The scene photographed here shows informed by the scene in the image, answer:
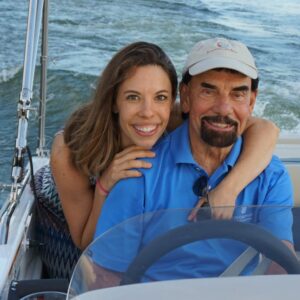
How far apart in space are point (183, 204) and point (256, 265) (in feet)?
1.17

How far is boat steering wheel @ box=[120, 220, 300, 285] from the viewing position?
1.04 metres

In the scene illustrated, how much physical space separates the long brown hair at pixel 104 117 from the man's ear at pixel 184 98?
0.02m

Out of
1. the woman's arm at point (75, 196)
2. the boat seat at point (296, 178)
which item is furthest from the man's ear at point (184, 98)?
the boat seat at point (296, 178)

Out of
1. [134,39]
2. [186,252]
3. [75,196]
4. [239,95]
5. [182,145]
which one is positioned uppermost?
[134,39]

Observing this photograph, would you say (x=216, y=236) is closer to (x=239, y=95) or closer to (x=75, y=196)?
(x=239, y=95)

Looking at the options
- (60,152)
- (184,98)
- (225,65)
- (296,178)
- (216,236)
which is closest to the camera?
(216,236)

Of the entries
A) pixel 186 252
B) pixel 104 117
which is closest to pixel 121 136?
pixel 104 117

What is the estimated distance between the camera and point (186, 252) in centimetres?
106

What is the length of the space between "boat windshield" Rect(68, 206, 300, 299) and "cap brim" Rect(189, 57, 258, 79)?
0.37 m

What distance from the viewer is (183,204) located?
1.37 m

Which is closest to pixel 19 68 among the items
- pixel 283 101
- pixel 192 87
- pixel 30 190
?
pixel 283 101

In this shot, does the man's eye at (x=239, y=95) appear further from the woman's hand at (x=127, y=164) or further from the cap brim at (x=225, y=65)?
the woman's hand at (x=127, y=164)

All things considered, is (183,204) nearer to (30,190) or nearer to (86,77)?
(30,190)

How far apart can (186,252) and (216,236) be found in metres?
0.06
